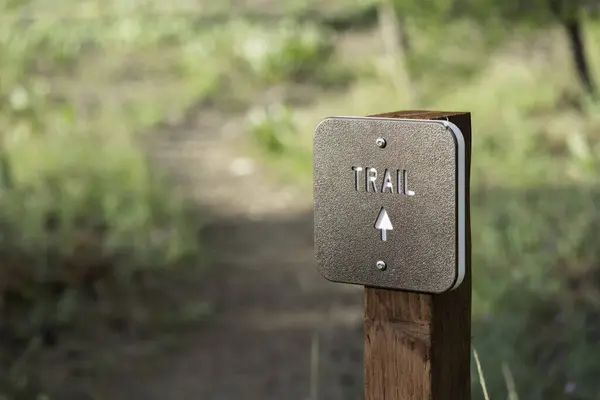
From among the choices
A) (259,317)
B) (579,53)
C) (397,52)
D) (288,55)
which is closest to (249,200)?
(259,317)

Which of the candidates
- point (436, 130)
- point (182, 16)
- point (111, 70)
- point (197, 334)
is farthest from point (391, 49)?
point (436, 130)

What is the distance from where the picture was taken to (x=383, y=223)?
5.97ft

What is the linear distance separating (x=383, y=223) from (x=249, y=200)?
17.6ft

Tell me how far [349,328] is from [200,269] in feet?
3.79

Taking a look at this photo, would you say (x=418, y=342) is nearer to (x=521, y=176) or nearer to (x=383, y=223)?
(x=383, y=223)

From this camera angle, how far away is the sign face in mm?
1744

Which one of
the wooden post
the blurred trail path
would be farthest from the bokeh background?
the wooden post

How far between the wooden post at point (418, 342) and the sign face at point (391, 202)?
0.14 ft

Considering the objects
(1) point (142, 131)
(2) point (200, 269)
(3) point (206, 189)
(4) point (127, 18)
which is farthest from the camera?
(4) point (127, 18)

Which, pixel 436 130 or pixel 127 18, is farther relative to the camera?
pixel 127 18

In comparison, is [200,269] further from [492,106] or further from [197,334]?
[492,106]

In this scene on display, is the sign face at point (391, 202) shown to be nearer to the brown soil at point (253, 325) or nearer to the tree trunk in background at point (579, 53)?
the brown soil at point (253, 325)

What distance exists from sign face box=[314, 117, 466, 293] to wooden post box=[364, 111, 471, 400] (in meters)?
0.04

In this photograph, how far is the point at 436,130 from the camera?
5.67ft
